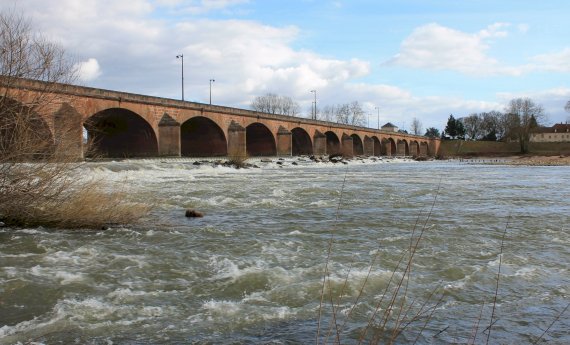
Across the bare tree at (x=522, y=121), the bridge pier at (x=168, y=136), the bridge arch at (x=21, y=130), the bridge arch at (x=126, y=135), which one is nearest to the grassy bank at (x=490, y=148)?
the bare tree at (x=522, y=121)

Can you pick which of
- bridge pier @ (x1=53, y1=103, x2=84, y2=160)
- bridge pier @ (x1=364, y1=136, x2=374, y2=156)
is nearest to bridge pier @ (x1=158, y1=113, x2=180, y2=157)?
bridge pier @ (x1=53, y1=103, x2=84, y2=160)

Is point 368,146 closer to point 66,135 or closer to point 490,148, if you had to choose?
point 490,148

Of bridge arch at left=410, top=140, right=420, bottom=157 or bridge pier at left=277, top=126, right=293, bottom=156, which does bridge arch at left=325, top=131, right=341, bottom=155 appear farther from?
bridge arch at left=410, top=140, right=420, bottom=157

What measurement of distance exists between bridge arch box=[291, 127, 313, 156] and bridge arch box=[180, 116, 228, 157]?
17746 mm

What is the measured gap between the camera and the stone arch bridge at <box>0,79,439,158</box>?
1036cm

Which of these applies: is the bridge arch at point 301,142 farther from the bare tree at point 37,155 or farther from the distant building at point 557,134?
the distant building at point 557,134

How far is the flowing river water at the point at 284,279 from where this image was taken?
16.3ft

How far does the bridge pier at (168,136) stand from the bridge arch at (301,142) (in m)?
28.6

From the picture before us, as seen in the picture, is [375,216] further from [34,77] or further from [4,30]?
[4,30]

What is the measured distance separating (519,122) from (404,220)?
314ft

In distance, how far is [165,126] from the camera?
138ft

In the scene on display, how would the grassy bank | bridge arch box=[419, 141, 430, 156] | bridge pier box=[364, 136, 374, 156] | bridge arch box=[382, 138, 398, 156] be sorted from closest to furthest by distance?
bridge pier box=[364, 136, 374, 156]
the grassy bank
bridge arch box=[382, 138, 398, 156]
bridge arch box=[419, 141, 430, 156]

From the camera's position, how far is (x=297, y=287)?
6.53 m

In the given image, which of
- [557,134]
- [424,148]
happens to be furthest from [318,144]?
[557,134]
